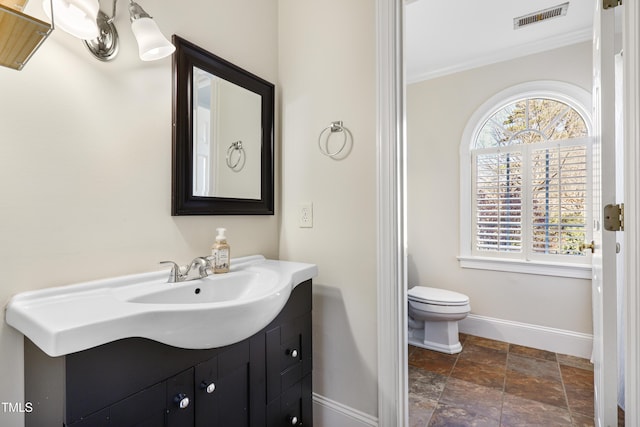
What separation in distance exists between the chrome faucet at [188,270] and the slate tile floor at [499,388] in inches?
55.2

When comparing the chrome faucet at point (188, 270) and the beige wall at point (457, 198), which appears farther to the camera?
the beige wall at point (457, 198)

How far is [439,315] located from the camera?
94.8 inches

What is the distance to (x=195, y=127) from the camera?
50.1 inches

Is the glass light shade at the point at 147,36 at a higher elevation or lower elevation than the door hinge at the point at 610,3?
lower

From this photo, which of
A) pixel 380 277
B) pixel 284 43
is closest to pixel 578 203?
pixel 380 277

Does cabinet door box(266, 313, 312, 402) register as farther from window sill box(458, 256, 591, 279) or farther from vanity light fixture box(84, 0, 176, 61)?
window sill box(458, 256, 591, 279)

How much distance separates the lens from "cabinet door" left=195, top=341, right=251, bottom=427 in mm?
885

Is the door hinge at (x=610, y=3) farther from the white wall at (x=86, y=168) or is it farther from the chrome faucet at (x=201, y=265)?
the chrome faucet at (x=201, y=265)

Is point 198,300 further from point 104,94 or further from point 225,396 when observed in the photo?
point 104,94

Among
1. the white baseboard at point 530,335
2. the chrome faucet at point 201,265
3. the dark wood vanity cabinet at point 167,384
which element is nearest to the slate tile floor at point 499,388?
the white baseboard at point 530,335

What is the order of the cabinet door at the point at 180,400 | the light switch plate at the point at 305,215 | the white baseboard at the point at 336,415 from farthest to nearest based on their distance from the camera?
the light switch plate at the point at 305,215
the white baseboard at the point at 336,415
the cabinet door at the point at 180,400

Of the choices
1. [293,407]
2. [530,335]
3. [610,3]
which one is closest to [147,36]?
[293,407]

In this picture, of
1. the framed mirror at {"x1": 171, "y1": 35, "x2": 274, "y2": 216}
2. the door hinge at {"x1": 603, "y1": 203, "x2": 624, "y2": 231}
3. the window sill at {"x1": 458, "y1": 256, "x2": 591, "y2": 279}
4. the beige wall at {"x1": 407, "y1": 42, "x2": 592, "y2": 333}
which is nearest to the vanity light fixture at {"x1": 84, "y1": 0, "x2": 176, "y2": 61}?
the framed mirror at {"x1": 171, "y1": 35, "x2": 274, "y2": 216}

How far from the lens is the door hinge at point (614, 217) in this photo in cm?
102
